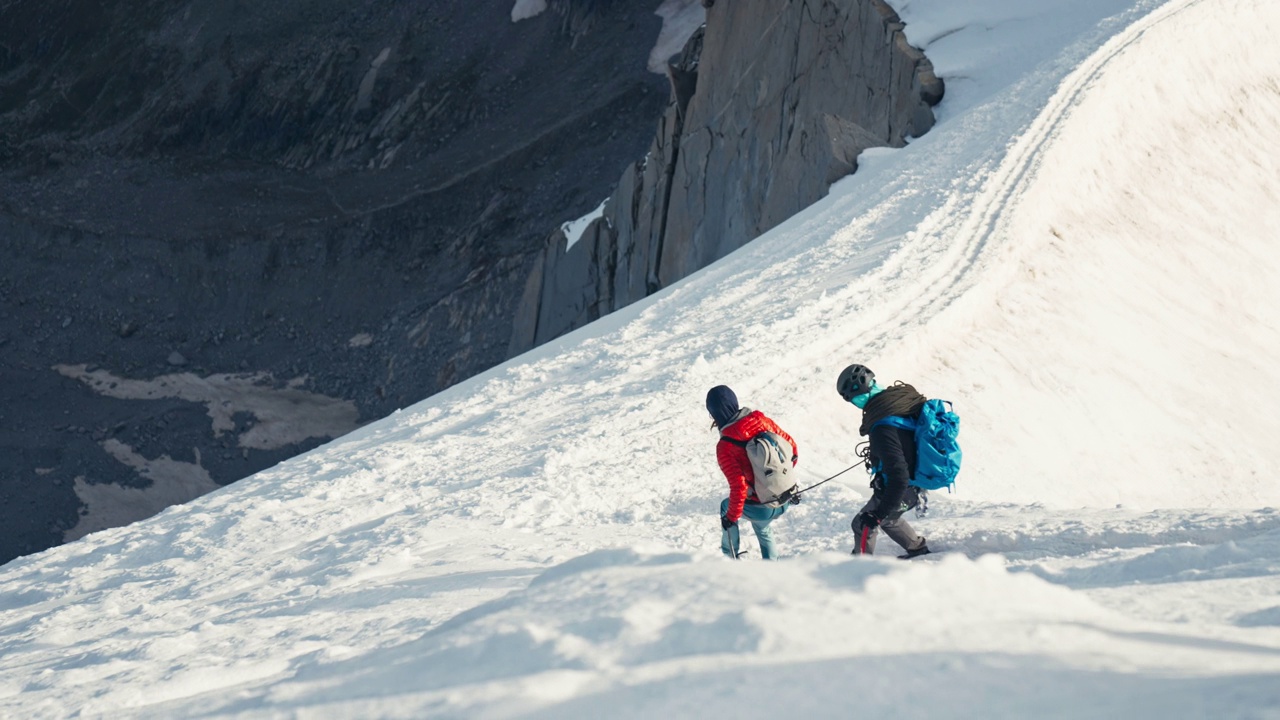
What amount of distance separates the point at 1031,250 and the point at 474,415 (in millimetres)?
6143

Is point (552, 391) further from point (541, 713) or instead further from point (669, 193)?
point (669, 193)

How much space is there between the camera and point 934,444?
6.12m

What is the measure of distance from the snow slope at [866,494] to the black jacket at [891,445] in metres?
0.77

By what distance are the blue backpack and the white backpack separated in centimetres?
69

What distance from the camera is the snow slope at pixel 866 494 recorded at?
12.3 feet

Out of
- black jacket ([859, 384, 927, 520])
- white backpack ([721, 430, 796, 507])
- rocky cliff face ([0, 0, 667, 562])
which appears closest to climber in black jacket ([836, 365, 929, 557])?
black jacket ([859, 384, 927, 520])

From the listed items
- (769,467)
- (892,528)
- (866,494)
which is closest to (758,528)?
(769,467)

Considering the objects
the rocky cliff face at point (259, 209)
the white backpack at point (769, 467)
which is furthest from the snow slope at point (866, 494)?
the rocky cliff face at point (259, 209)

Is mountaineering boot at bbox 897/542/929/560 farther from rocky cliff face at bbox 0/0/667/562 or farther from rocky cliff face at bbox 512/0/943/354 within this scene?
rocky cliff face at bbox 0/0/667/562

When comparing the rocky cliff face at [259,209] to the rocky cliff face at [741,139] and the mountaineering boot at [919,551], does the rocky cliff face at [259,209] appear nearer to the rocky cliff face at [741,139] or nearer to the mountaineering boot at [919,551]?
the rocky cliff face at [741,139]

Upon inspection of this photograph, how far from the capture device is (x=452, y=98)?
44406 millimetres

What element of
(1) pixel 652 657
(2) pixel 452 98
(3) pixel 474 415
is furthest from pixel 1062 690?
(2) pixel 452 98

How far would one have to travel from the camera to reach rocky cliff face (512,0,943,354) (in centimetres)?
1725

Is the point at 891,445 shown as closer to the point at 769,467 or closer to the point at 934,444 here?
the point at 934,444
